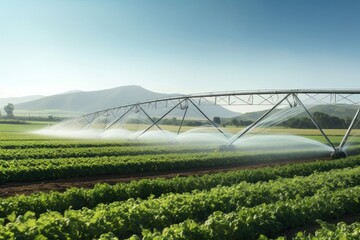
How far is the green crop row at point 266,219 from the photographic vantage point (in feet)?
26.5

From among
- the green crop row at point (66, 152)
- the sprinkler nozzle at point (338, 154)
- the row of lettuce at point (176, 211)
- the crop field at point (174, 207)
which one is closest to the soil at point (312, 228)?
the crop field at point (174, 207)

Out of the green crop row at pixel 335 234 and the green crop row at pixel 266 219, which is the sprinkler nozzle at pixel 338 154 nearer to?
the green crop row at pixel 266 219

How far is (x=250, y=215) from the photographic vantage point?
31.8 feet

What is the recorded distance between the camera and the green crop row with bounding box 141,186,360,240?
26.5 feet

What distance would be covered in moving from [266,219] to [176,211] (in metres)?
2.33

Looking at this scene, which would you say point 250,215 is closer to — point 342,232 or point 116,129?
point 342,232

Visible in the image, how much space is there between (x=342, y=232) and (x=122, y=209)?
16.4 ft

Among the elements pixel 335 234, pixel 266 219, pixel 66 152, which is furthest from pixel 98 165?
pixel 335 234

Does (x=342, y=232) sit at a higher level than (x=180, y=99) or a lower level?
lower

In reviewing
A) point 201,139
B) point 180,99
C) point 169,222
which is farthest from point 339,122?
point 169,222

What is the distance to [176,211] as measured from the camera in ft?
33.8

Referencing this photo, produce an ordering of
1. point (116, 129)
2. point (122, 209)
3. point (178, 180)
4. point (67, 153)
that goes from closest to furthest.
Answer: point (122, 209) → point (178, 180) → point (67, 153) → point (116, 129)

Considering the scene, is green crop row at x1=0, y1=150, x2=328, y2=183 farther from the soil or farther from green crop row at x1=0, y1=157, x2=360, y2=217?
the soil

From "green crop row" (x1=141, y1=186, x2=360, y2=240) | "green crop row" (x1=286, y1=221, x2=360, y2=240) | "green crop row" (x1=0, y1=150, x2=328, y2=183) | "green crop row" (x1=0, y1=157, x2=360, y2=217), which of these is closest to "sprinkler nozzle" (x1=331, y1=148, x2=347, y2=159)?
"green crop row" (x1=0, y1=150, x2=328, y2=183)
